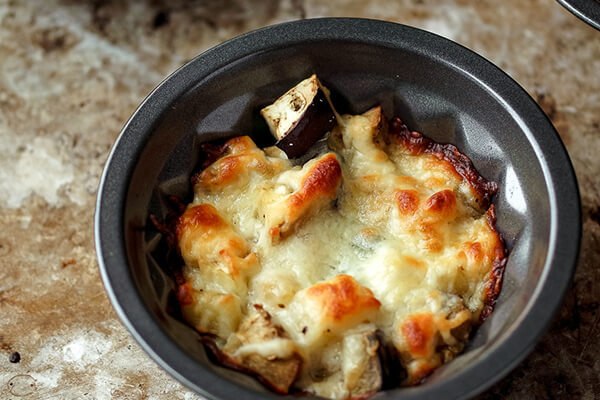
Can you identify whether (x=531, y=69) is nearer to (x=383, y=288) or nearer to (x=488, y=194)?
(x=488, y=194)

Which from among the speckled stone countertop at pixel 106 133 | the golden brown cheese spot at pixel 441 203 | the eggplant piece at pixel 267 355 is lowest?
the speckled stone countertop at pixel 106 133

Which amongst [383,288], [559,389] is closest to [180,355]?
[383,288]

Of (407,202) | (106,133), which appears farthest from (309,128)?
(106,133)

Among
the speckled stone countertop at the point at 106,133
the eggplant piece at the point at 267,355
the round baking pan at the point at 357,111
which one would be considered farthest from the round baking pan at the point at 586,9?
the eggplant piece at the point at 267,355

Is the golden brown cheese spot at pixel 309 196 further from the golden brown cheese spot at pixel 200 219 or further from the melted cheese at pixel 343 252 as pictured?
the golden brown cheese spot at pixel 200 219

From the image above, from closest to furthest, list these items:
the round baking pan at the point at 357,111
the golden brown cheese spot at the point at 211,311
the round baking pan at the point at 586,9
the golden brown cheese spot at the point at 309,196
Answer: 1. the round baking pan at the point at 357,111
2. the golden brown cheese spot at the point at 211,311
3. the golden brown cheese spot at the point at 309,196
4. the round baking pan at the point at 586,9

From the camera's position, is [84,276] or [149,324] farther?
[84,276]

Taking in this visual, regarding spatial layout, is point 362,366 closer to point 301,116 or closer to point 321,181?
point 321,181

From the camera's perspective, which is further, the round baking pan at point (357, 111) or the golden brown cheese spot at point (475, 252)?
the golden brown cheese spot at point (475, 252)
